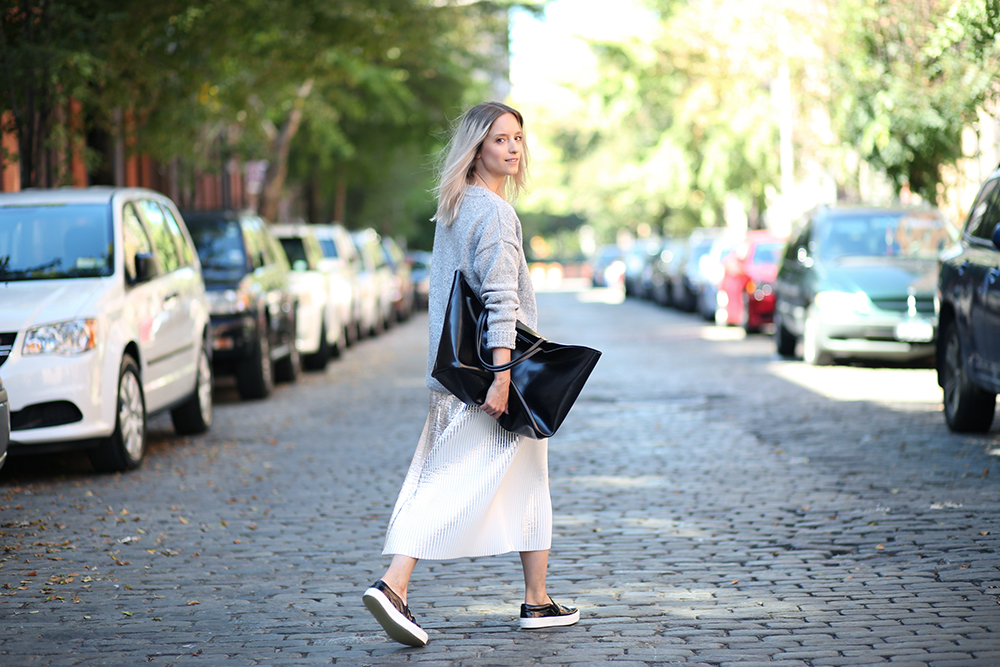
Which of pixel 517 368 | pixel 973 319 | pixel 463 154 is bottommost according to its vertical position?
pixel 973 319

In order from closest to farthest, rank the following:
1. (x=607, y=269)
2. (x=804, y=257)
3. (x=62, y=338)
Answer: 1. (x=62, y=338)
2. (x=804, y=257)
3. (x=607, y=269)

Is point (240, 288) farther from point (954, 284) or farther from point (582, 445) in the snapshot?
point (954, 284)

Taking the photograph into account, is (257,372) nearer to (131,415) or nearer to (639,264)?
(131,415)

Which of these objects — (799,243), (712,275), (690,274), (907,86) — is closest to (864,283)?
(799,243)

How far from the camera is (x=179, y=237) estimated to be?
11.0 m

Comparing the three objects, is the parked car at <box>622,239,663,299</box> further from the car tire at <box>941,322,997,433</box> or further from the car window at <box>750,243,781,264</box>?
the car tire at <box>941,322,997,433</box>

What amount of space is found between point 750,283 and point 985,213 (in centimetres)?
1253

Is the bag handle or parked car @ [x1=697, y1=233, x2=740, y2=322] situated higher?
the bag handle

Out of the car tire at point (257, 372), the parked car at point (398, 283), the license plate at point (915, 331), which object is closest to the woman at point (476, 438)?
the car tire at point (257, 372)

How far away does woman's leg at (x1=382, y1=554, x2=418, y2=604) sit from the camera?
477cm

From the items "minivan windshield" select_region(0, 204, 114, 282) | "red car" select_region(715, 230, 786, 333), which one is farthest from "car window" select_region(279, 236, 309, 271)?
"minivan windshield" select_region(0, 204, 114, 282)

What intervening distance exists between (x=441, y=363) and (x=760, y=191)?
34876mm

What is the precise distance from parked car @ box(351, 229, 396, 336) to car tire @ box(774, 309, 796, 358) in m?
8.09

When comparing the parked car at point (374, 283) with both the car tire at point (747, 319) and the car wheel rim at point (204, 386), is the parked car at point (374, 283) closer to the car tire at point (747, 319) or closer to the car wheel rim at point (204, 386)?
the car tire at point (747, 319)
